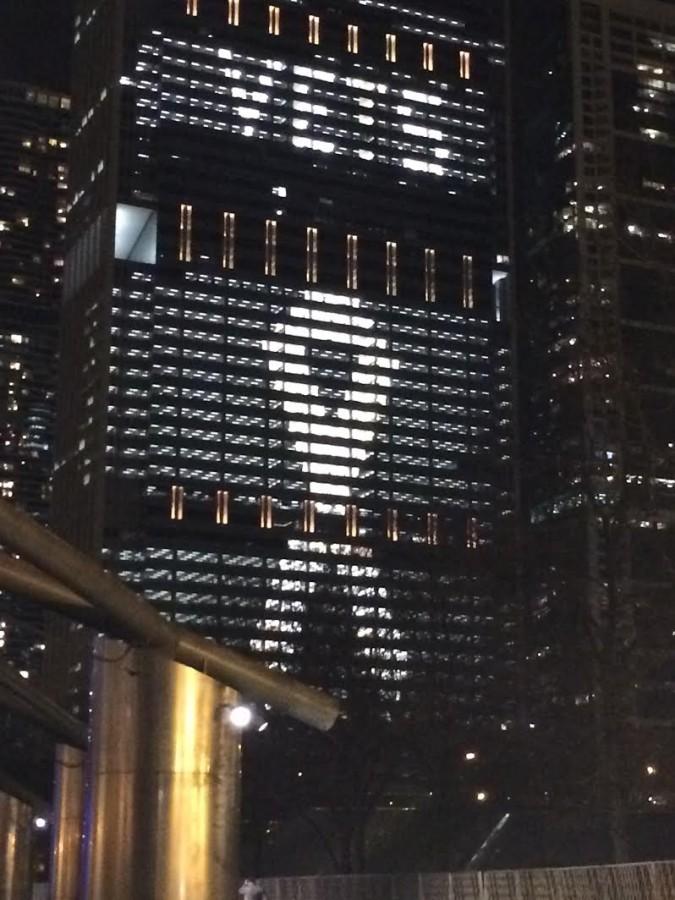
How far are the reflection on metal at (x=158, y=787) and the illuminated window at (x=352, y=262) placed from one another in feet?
573

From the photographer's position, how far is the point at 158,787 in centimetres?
1341

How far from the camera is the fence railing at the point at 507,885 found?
61.7 ft

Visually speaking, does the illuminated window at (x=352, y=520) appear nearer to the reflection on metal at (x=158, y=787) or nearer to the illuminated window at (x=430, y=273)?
the illuminated window at (x=430, y=273)

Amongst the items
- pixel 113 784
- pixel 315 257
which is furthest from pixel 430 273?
pixel 113 784

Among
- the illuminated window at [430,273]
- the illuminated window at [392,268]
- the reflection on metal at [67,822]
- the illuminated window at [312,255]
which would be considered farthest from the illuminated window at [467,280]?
the reflection on metal at [67,822]

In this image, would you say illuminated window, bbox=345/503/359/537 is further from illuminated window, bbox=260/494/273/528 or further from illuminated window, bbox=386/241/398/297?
illuminated window, bbox=386/241/398/297

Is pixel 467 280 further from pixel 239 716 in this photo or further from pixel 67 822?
pixel 239 716

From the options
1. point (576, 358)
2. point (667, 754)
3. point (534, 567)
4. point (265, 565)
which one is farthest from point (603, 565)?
point (265, 565)

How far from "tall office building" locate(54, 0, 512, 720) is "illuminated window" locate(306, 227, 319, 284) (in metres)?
0.22

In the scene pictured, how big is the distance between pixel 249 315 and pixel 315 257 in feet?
45.1

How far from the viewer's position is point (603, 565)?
31.9 metres

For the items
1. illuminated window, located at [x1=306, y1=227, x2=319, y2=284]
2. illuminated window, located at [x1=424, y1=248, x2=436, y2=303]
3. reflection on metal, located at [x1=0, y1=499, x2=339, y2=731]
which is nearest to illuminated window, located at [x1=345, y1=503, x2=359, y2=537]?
illuminated window, located at [x1=306, y1=227, x2=319, y2=284]

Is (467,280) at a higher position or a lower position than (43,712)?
higher

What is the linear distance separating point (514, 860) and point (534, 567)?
1634 centimetres
